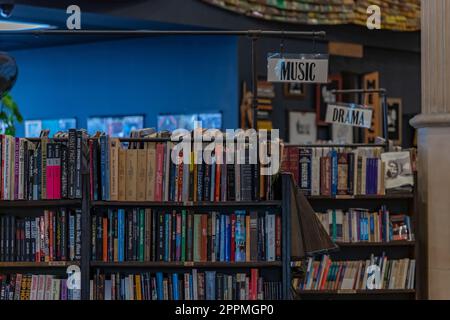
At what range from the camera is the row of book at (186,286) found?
223 inches

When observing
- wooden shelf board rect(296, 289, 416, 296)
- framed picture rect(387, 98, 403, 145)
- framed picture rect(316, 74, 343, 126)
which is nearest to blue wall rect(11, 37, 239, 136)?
framed picture rect(316, 74, 343, 126)

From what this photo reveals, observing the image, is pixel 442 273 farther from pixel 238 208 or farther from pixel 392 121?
pixel 392 121

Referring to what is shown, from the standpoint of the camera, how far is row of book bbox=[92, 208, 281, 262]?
5.65 meters

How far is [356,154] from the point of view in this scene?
7.73 m

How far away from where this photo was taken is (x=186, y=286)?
5.66 meters

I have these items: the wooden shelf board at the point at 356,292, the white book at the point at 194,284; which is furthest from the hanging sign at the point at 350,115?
the white book at the point at 194,284

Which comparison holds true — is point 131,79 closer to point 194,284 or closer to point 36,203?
point 36,203

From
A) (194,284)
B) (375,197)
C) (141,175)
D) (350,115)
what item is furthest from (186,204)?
(350,115)

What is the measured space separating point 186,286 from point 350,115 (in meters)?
3.32

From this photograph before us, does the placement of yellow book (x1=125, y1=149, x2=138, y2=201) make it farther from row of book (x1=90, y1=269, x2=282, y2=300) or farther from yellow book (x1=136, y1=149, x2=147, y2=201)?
row of book (x1=90, y1=269, x2=282, y2=300)

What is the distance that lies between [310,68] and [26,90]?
349 inches

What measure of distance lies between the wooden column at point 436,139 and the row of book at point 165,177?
2.13 metres
